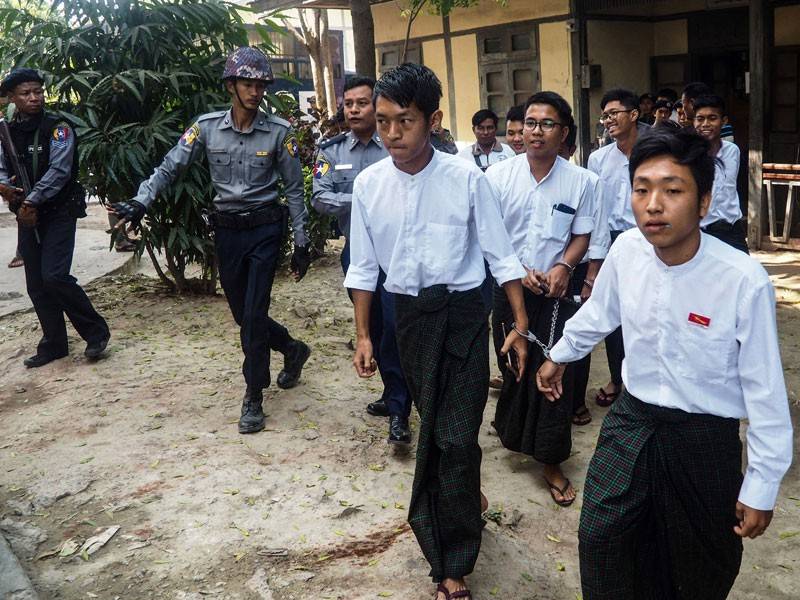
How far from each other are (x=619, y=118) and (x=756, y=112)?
4.61 metres

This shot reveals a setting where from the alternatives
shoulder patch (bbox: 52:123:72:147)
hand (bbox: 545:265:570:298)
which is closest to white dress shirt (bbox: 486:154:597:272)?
hand (bbox: 545:265:570:298)

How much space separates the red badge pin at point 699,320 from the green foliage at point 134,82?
555cm

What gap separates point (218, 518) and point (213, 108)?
4.35 m

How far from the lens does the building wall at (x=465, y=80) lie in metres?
12.6

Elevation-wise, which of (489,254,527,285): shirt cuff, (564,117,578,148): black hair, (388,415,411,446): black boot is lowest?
(388,415,411,446): black boot

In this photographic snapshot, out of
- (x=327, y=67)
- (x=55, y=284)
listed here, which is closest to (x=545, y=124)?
(x=55, y=284)

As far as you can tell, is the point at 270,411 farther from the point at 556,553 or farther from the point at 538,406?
the point at 556,553

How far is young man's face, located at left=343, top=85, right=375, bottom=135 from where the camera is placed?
515cm

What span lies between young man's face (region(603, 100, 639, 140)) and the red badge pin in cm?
319

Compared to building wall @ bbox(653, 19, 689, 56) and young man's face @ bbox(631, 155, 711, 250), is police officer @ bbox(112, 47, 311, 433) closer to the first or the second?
young man's face @ bbox(631, 155, 711, 250)

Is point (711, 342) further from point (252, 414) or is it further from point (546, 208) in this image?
point (252, 414)

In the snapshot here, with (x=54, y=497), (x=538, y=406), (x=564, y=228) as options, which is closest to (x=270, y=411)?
(x=54, y=497)

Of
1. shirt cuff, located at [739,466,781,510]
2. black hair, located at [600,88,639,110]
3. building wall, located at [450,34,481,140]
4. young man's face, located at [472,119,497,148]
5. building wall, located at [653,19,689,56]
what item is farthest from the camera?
building wall, located at [450,34,481,140]

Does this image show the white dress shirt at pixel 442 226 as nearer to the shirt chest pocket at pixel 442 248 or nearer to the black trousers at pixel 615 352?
the shirt chest pocket at pixel 442 248
